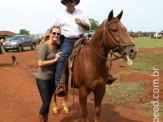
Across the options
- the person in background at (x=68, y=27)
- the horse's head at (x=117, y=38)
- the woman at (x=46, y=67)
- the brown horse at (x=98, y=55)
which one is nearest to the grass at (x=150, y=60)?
the person in background at (x=68, y=27)

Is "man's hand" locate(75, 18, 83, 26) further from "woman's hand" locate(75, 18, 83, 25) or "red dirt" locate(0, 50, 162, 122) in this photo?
A: "red dirt" locate(0, 50, 162, 122)

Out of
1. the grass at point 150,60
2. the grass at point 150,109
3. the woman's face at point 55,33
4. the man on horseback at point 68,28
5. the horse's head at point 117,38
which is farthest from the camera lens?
the grass at point 150,60

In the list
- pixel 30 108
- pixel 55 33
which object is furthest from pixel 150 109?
pixel 55 33

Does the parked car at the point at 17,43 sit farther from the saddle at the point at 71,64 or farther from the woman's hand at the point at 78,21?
the woman's hand at the point at 78,21

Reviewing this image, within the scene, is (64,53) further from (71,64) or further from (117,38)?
(117,38)

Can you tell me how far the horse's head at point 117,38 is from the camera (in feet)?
14.2

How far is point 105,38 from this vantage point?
475 centimetres

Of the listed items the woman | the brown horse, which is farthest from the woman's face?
the brown horse

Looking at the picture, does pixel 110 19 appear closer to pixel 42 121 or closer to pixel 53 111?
pixel 42 121

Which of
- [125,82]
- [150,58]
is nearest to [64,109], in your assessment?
[125,82]

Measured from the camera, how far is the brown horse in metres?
4.49

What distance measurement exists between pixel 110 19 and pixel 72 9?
1.34 metres

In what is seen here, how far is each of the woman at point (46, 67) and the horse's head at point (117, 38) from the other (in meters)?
1.08

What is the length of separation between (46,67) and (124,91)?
5390 mm
